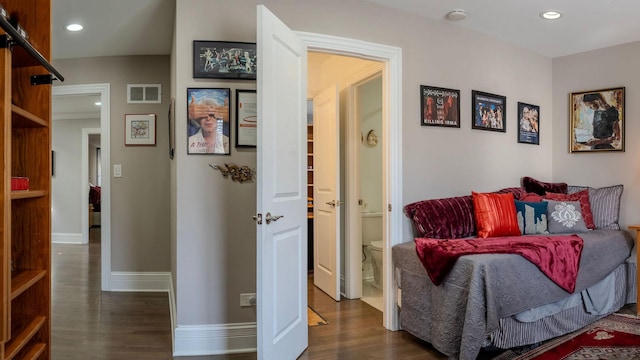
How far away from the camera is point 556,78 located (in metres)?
4.14

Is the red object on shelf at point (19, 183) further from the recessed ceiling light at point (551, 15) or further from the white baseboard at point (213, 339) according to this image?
the recessed ceiling light at point (551, 15)

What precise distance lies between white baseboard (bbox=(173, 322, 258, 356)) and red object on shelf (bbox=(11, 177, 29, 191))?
4.65 ft

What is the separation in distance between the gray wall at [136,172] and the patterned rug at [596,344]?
340 centimetres

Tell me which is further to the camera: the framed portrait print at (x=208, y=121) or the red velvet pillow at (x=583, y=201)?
the red velvet pillow at (x=583, y=201)

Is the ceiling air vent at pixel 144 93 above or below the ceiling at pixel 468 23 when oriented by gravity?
below

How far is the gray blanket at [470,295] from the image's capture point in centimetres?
217

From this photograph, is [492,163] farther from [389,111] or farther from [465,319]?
[465,319]

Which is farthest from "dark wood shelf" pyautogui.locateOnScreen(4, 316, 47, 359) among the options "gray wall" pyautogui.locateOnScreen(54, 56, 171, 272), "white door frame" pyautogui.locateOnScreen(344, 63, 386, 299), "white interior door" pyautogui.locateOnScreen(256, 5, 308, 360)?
"gray wall" pyautogui.locateOnScreen(54, 56, 171, 272)

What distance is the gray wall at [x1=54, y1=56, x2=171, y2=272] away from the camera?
4.12 metres

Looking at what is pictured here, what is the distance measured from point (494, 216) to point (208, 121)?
86.5 inches

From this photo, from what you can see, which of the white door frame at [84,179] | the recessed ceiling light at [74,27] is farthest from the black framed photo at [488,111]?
the white door frame at [84,179]

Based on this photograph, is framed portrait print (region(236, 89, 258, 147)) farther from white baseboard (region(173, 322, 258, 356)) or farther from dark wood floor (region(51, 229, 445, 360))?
dark wood floor (region(51, 229, 445, 360))

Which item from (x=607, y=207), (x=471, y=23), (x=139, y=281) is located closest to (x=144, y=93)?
(x=139, y=281)

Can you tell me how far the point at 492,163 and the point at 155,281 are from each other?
3556mm
